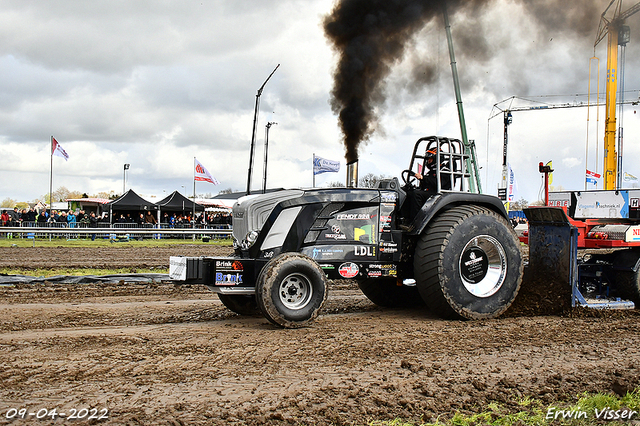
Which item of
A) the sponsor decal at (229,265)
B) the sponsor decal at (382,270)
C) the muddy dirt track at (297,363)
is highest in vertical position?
the sponsor decal at (229,265)

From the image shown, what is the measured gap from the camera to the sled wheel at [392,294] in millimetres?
7965

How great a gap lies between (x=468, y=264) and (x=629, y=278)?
9.11 ft

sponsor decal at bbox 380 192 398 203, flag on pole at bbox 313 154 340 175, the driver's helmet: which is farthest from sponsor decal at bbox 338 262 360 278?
flag on pole at bbox 313 154 340 175

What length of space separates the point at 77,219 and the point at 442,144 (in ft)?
74.8

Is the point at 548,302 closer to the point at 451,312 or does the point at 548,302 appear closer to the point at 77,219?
the point at 451,312

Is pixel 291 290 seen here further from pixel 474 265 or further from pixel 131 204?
pixel 131 204

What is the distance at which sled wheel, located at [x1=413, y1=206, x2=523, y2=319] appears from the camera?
6.46m

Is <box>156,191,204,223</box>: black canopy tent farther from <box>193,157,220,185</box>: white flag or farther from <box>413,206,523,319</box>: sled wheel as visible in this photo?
<box>413,206,523,319</box>: sled wheel

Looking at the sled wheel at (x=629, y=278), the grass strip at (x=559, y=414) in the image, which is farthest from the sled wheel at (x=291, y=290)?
the sled wheel at (x=629, y=278)

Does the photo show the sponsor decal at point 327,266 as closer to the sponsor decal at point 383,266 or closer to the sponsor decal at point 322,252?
the sponsor decal at point 322,252

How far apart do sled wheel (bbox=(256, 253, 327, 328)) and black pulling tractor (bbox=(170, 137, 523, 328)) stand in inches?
0.4

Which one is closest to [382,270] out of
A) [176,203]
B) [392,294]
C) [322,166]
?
[392,294]

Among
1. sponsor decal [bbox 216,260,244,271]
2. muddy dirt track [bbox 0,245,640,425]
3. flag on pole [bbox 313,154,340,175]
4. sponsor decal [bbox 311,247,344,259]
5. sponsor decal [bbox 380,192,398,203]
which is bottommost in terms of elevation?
muddy dirt track [bbox 0,245,640,425]

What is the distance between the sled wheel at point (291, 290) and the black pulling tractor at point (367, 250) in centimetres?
1
